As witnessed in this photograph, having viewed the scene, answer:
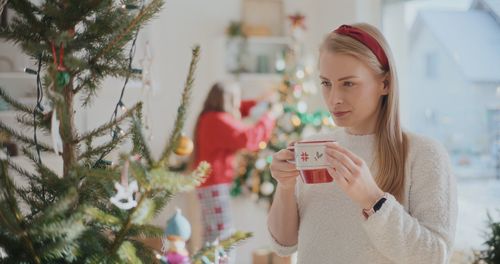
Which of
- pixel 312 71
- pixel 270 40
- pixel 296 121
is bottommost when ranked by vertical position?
pixel 296 121

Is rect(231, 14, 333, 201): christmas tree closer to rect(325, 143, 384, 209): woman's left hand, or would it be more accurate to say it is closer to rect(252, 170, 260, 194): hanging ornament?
rect(252, 170, 260, 194): hanging ornament

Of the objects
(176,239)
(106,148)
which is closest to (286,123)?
(106,148)

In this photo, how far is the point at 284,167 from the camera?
4.43 feet

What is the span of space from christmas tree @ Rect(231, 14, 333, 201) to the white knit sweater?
2234mm

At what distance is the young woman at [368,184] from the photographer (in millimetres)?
1201

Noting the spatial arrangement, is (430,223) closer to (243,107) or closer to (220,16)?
(243,107)

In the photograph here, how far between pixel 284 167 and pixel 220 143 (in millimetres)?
2482

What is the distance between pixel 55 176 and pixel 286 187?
0.65 meters

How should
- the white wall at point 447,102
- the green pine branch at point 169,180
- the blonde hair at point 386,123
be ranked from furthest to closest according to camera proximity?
the white wall at point 447,102, the blonde hair at point 386,123, the green pine branch at point 169,180

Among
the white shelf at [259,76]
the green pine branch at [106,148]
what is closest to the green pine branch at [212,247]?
the green pine branch at [106,148]

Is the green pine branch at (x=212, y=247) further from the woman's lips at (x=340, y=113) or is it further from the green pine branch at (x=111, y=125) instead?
the woman's lips at (x=340, y=113)

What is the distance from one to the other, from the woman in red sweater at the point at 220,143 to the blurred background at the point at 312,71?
0.18 metres

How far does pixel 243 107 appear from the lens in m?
4.29

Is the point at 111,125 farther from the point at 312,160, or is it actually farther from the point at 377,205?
the point at 377,205
